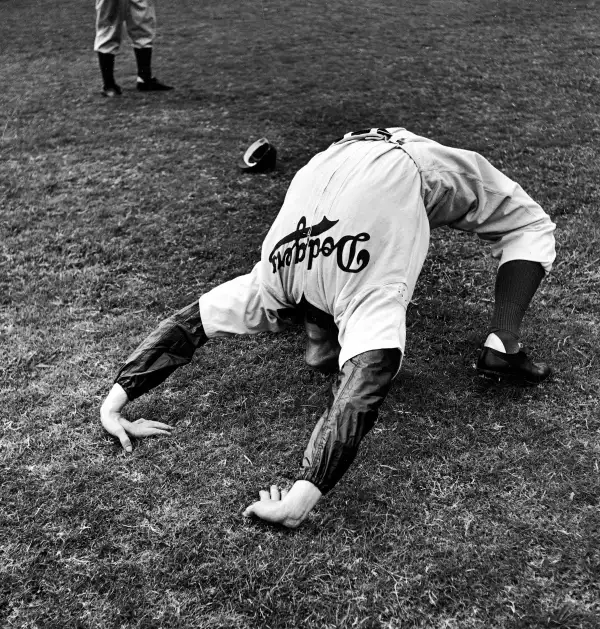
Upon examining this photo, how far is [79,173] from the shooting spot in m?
4.44

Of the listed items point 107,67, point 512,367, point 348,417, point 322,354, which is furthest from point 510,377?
point 107,67

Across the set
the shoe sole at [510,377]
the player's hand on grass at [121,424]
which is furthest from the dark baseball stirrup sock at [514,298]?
the player's hand on grass at [121,424]

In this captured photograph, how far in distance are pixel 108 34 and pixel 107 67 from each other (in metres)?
0.26

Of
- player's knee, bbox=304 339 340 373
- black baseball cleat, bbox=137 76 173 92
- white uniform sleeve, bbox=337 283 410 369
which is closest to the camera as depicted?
white uniform sleeve, bbox=337 283 410 369

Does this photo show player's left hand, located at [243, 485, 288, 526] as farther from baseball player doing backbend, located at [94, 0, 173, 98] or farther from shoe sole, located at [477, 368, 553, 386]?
baseball player doing backbend, located at [94, 0, 173, 98]

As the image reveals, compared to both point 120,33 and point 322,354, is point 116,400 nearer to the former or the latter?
point 322,354

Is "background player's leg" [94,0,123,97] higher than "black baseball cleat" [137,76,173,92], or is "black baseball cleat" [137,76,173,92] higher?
"background player's leg" [94,0,123,97]

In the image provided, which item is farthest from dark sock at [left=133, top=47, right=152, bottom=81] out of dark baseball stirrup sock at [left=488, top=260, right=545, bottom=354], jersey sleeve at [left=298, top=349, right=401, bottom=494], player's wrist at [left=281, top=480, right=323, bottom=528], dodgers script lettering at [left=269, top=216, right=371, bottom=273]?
player's wrist at [left=281, top=480, right=323, bottom=528]

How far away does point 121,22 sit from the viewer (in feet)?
19.1

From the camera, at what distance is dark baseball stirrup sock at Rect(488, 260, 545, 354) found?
94.1 inches

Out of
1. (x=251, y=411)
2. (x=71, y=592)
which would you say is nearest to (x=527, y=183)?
(x=251, y=411)

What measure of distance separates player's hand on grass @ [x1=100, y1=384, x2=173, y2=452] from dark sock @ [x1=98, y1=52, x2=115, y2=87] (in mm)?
4316

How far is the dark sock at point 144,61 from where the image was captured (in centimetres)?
584

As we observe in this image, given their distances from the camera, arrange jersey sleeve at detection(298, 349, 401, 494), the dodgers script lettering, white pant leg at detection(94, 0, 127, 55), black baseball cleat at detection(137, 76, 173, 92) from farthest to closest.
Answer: black baseball cleat at detection(137, 76, 173, 92) < white pant leg at detection(94, 0, 127, 55) < the dodgers script lettering < jersey sleeve at detection(298, 349, 401, 494)
